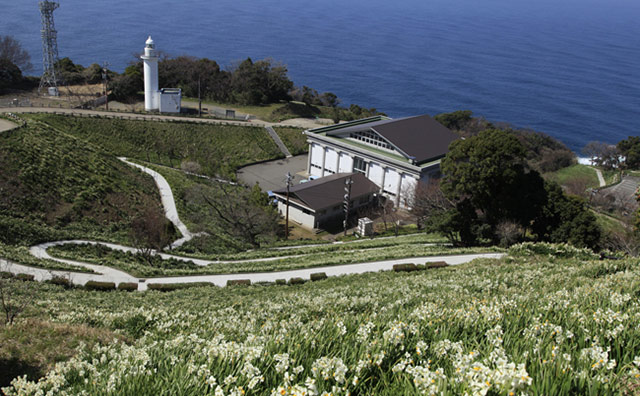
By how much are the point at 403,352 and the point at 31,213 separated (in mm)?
28122

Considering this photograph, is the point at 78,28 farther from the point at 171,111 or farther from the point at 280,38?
the point at 171,111

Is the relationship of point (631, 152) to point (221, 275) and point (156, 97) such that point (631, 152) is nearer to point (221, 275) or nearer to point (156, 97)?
point (221, 275)

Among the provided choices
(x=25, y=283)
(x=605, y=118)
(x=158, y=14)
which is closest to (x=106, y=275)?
(x=25, y=283)

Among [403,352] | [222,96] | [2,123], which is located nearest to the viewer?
[403,352]

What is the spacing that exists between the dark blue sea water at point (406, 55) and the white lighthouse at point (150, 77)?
44.5m

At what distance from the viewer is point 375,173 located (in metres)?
48.5

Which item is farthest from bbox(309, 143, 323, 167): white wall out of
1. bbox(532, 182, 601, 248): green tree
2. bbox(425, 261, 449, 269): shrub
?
bbox(425, 261, 449, 269): shrub

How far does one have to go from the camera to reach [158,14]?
545 feet

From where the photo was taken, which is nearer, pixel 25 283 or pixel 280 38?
pixel 25 283

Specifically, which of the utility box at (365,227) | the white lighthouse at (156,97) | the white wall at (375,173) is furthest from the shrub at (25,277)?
the white lighthouse at (156,97)

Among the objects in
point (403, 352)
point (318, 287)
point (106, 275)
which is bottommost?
point (106, 275)

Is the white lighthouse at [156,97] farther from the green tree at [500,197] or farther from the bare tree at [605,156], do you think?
the bare tree at [605,156]

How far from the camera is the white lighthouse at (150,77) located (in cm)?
6132

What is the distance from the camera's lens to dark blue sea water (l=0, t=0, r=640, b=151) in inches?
3922
